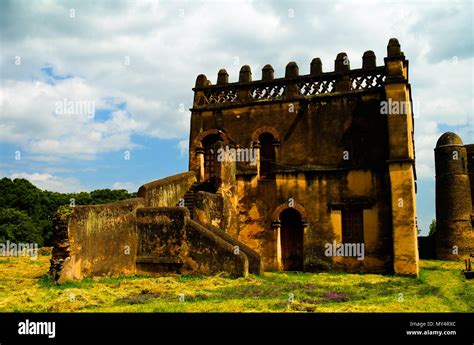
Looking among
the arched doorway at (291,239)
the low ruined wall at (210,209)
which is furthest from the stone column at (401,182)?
the low ruined wall at (210,209)

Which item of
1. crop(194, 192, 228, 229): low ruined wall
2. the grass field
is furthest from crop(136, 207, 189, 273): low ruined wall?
crop(194, 192, 228, 229): low ruined wall

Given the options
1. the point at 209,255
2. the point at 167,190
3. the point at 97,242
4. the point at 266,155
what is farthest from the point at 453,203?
the point at 97,242

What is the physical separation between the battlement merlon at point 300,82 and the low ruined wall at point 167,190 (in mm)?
3693

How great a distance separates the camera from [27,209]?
43812mm

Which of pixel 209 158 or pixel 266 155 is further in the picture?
pixel 209 158

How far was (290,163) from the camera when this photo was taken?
1914 cm

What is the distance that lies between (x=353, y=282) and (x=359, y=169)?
5032 millimetres

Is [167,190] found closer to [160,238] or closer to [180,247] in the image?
[160,238]

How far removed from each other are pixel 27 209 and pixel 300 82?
34274 millimetres

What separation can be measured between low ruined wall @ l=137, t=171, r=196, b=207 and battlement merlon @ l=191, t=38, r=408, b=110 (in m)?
3.69

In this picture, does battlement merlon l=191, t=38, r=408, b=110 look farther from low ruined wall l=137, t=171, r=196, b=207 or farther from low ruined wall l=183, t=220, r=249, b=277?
low ruined wall l=183, t=220, r=249, b=277

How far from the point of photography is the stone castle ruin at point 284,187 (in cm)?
1495

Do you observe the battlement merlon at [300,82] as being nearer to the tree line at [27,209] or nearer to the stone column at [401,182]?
the stone column at [401,182]
